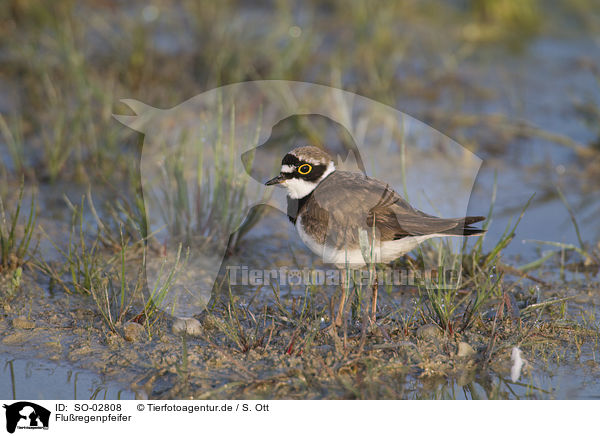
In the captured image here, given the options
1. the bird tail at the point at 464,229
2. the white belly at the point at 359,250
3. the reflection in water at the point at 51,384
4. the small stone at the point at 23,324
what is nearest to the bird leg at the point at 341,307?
the white belly at the point at 359,250

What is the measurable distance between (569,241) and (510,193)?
0.90 m

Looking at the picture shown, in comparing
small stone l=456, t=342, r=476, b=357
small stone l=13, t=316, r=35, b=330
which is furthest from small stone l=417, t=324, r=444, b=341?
small stone l=13, t=316, r=35, b=330

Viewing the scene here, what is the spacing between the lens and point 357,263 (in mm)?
4312

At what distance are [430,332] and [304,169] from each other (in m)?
1.18

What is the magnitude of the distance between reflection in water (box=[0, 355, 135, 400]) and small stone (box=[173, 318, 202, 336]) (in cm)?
54

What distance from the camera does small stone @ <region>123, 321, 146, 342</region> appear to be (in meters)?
4.12

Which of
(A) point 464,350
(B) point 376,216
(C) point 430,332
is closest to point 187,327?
(B) point 376,216

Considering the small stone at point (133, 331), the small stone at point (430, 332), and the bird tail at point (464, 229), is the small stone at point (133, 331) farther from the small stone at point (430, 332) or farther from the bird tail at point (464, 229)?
the bird tail at point (464, 229)

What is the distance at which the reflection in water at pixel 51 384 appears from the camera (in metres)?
3.71

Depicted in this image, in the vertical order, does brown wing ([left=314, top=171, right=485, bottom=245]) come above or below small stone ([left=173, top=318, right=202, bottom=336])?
above

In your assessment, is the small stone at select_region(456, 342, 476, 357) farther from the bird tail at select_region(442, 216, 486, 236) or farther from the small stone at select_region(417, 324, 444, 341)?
the bird tail at select_region(442, 216, 486, 236)

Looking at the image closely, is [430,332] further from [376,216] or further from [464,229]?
[376,216]

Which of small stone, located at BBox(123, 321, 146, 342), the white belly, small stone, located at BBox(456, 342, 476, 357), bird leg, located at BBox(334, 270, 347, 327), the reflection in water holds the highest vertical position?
the white belly

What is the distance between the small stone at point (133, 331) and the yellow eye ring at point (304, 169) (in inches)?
50.2
